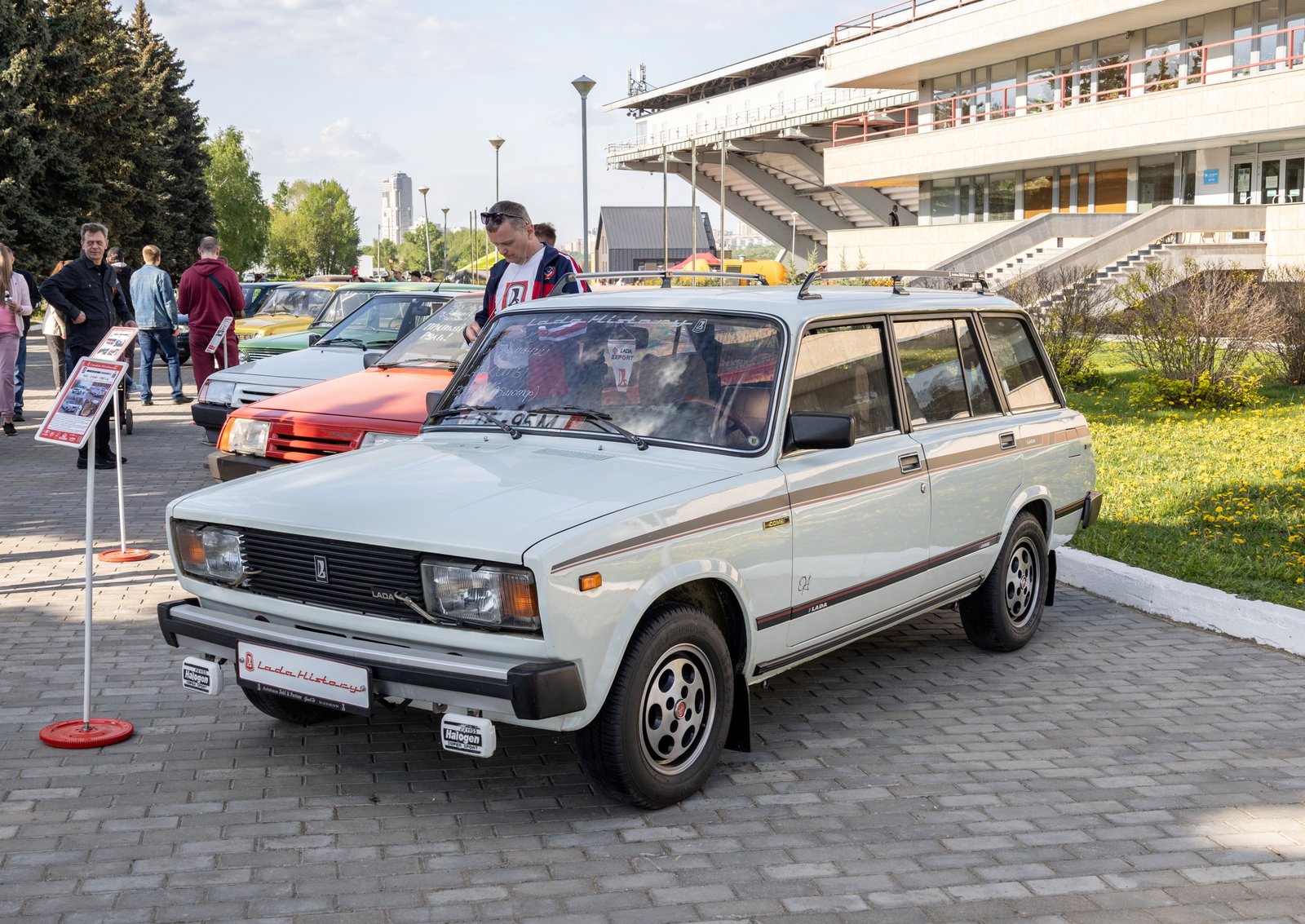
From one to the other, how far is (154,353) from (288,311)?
1956mm

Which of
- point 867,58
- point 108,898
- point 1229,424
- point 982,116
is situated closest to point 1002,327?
point 108,898

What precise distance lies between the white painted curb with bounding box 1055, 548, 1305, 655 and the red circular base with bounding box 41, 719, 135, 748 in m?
4.95

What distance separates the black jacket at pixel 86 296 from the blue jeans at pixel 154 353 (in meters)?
4.40

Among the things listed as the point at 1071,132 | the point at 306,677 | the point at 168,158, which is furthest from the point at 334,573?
the point at 168,158

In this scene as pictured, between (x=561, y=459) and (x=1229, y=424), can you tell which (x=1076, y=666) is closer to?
(x=561, y=459)

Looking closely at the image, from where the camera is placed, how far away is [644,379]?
17.5 ft

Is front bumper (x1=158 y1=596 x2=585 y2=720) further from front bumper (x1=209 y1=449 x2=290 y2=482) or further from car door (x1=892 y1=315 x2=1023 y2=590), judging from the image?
front bumper (x1=209 y1=449 x2=290 y2=482)

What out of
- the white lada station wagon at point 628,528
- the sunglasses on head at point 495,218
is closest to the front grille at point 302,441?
the sunglasses on head at point 495,218

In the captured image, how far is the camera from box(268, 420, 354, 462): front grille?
844 centimetres

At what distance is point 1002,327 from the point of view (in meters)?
7.00

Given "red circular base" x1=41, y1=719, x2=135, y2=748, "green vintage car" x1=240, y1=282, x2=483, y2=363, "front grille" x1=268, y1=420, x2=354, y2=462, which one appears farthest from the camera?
"green vintage car" x1=240, y1=282, x2=483, y2=363

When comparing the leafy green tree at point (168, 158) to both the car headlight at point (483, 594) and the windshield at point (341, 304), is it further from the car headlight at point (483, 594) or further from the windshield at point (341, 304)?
the car headlight at point (483, 594)

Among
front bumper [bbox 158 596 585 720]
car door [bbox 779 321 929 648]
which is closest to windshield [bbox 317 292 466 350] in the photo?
car door [bbox 779 321 929 648]

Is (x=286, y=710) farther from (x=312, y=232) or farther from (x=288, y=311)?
(x=312, y=232)
